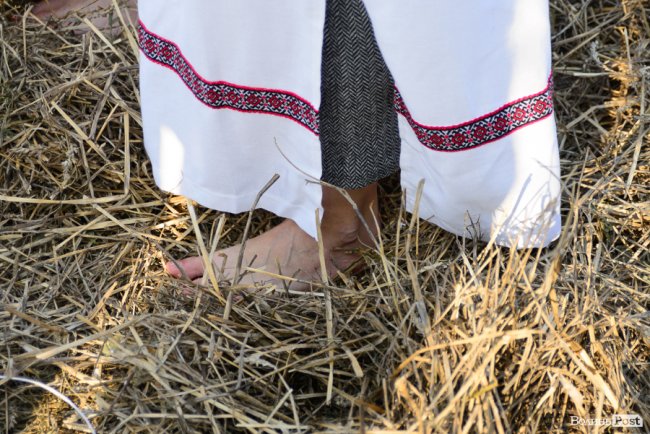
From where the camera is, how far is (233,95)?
117 centimetres

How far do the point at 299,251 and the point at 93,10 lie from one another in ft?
2.63

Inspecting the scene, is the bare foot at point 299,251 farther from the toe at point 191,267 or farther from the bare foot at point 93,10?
the bare foot at point 93,10

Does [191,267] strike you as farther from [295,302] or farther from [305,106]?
[305,106]

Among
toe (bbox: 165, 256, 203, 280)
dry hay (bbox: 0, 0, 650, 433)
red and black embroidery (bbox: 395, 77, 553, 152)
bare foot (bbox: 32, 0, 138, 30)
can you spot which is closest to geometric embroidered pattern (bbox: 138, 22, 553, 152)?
red and black embroidery (bbox: 395, 77, 553, 152)

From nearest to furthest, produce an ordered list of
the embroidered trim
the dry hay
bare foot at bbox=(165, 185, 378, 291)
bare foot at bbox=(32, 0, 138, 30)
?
the dry hay < the embroidered trim < bare foot at bbox=(165, 185, 378, 291) < bare foot at bbox=(32, 0, 138, 30)

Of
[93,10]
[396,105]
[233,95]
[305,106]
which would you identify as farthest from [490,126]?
[93,10]

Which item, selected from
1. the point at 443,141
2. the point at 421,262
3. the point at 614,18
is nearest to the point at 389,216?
the point at 421,262

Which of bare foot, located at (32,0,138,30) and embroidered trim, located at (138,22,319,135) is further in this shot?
bare foot, located at (32,0,138,30)

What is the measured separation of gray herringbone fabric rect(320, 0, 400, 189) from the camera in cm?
110

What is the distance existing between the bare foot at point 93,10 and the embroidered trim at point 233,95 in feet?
1.75

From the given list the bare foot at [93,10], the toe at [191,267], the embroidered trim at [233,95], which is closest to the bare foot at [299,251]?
the toe at [191,267]

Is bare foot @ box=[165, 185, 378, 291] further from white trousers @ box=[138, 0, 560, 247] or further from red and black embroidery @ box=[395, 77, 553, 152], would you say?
red and black embroidery @ box=[395, 77, 553, 152]

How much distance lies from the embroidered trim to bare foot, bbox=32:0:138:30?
533mm

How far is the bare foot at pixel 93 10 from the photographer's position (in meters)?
1.70
